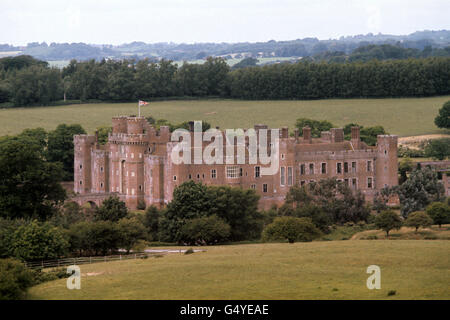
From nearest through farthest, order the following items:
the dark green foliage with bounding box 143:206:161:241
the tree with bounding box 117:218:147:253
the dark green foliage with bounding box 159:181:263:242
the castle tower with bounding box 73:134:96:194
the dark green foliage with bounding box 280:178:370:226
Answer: the tree with bounding box 117:218:147:253
the dark green foliage with bounding box 159:181:263:242
the dark green foliage with bounding box 143:206:161:241
the dark green foliage with bounding box 280:178:370:226
the castle tower with bounding box 73:134:96:194

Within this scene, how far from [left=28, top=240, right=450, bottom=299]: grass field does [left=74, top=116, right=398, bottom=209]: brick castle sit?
3029 centimetres

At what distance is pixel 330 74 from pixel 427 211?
9747 centimetres

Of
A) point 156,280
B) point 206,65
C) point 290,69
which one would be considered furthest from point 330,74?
point 156,280

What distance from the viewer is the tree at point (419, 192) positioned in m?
95.6

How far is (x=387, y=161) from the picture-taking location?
109m

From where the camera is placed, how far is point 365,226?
301 feet

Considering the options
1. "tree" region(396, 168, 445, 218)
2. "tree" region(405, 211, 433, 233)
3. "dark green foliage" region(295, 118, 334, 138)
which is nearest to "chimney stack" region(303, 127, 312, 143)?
"tree" region(396, 168, 445, 218)

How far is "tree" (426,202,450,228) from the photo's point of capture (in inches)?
3497

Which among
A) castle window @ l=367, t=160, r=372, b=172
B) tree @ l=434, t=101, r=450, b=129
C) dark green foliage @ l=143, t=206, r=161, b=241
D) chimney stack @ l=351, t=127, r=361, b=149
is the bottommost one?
dark green foliage @ l=143, t=206, r=161, b=241

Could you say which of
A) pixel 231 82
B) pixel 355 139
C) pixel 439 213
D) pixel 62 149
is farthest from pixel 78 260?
pixel 231 82

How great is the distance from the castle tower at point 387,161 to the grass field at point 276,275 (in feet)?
121

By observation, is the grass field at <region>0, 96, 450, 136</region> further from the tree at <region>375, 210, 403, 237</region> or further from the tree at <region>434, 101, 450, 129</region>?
the tree at <region>375, 210, 403, 237</region>

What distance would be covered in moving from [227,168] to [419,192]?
18.6 metres
